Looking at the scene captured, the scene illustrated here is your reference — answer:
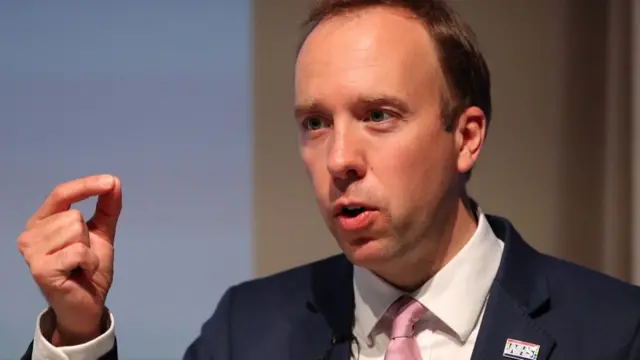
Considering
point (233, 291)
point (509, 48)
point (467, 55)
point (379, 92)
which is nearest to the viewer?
point (379, 92)

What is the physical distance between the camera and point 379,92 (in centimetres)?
117

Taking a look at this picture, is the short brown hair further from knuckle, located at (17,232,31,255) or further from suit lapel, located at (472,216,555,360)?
knuckle, located at (17,232,31,255)

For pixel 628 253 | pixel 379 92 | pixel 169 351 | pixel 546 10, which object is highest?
pixel 546 10

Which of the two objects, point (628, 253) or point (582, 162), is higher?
point (582, 162)

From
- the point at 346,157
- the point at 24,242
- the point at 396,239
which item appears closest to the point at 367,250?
the point at 396,239

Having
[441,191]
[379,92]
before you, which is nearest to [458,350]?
[441,191]

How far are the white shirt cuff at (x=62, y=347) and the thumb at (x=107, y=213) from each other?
15 cm

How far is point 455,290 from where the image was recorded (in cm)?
128

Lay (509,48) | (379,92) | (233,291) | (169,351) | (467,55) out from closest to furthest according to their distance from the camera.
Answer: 1. (379,92)
2. (467,55)
3. (233,291)
4. (169,351)
5. (509,48)

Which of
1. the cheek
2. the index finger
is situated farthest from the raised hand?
the cheek

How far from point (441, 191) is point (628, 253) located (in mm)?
740

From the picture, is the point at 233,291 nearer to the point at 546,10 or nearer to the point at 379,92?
the point at 379,92

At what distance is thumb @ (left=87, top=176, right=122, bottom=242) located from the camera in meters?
1.23

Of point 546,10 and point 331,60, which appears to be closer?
point 331,60
